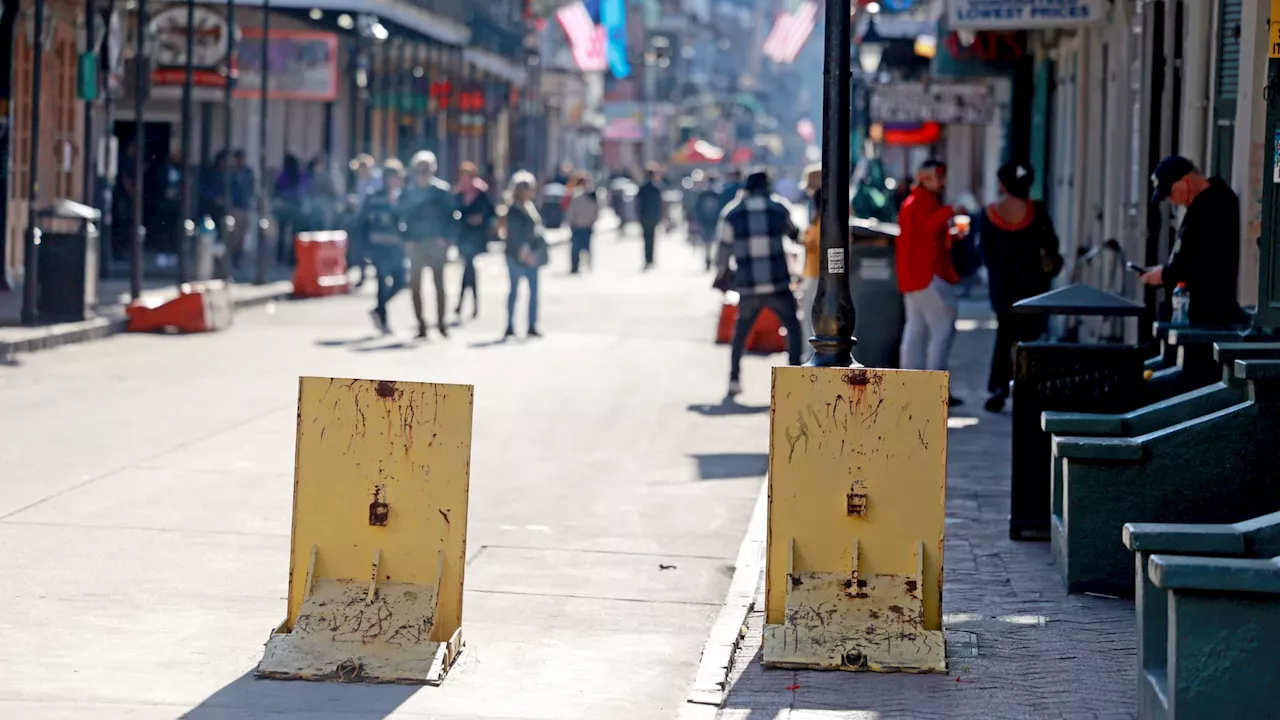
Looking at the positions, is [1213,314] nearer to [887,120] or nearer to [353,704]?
[353,704]

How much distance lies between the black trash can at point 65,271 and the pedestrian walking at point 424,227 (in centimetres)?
308

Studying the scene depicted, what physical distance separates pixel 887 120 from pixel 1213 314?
22485mm

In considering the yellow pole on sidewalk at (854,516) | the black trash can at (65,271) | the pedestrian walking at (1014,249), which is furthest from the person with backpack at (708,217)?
the yellow pole on sidewalk at (854,516)

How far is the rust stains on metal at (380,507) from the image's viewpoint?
23.5ft

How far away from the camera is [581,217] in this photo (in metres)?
37.8

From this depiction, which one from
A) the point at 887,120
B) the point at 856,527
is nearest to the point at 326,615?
the point at 856,527

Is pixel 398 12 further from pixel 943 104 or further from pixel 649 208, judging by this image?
pixel 943 104

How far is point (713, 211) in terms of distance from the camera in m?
40.2

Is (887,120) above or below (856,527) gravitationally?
above

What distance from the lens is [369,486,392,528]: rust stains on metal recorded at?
23.5 ft

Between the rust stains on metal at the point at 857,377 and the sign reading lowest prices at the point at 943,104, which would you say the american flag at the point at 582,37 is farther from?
the rust stains on metal at the point at 857,377

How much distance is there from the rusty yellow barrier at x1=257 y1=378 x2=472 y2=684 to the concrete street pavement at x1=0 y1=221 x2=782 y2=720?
23 cm

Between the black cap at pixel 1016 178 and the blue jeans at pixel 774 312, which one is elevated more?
the black cap at pixel 1016 178

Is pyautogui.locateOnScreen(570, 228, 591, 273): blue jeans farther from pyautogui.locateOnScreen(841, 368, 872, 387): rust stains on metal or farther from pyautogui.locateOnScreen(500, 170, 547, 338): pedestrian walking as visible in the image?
pyautogui.locateOnScreen(841, 368, 872, 387): rust stains on metal
